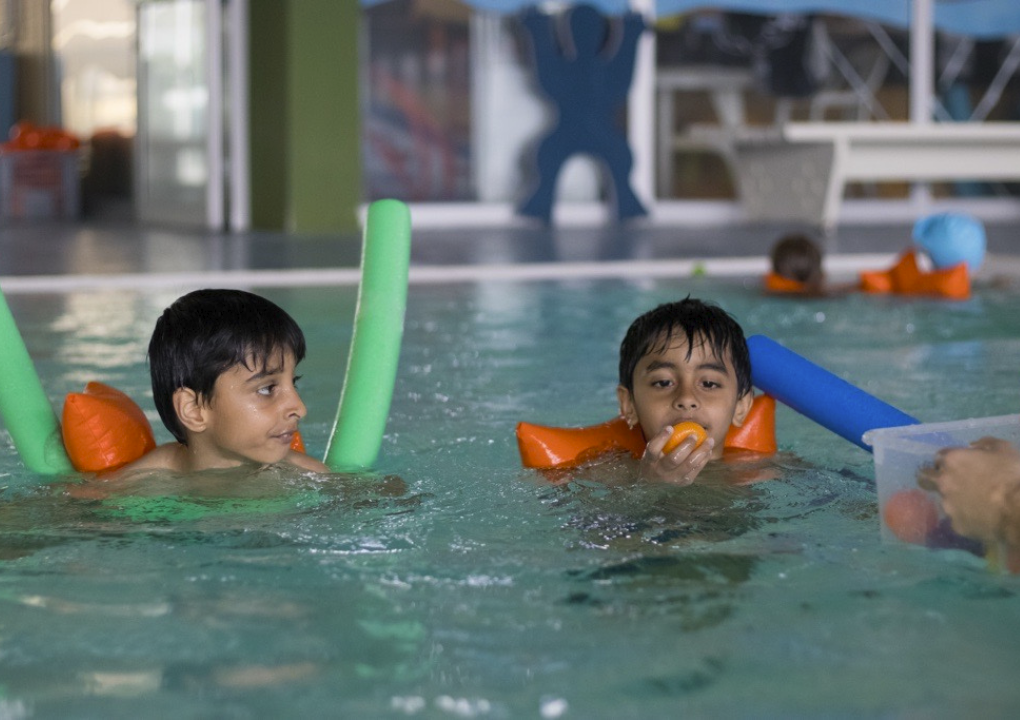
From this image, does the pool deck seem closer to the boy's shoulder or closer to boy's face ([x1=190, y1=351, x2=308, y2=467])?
the boy's shoulder

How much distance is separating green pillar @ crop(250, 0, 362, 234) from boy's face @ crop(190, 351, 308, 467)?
8918mm

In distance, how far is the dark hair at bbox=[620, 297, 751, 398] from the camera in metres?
2.72

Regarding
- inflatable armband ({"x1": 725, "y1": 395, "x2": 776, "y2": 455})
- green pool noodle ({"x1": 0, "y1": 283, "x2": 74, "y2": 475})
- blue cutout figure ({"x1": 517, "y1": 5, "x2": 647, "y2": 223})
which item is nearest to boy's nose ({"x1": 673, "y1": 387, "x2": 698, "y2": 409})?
inflatable armband ({"x1": 725, "y1": 395, "x2": 776, "y2": 455})

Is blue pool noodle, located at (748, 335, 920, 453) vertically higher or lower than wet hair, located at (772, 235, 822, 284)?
lower

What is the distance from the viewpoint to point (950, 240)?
6.90m

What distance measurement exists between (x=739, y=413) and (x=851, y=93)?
10970 mm

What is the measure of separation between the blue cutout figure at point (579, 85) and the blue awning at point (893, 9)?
44 centimetres

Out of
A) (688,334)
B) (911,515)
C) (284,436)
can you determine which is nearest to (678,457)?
(688,334)

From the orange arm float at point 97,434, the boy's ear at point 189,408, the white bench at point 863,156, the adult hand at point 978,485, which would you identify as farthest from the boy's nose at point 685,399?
the white bench at point 863,156

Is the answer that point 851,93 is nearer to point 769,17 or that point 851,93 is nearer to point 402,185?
point 769,17

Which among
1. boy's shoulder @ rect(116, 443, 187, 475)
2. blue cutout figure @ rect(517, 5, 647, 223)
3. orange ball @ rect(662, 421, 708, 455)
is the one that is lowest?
boy's shoulder @ rect(116, 443, 187, 475)

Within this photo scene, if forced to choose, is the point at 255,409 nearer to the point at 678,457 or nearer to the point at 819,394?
the point at 678,457

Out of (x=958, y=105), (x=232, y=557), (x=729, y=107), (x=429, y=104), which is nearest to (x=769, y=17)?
(x=729, y=107)

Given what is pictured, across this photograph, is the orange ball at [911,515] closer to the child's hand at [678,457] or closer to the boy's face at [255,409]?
the child's hand at [678,457]
